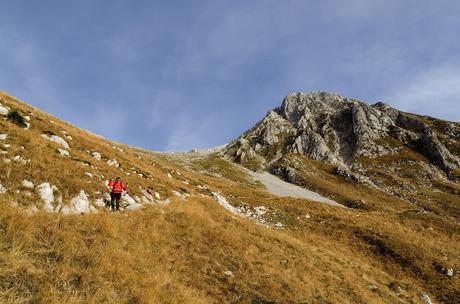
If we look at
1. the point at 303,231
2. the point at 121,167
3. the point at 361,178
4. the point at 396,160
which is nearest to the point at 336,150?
the point at 396,160

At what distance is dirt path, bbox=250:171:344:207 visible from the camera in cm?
8769

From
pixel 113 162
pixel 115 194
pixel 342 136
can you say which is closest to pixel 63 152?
pixel 115 194

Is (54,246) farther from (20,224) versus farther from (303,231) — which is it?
(303,231)

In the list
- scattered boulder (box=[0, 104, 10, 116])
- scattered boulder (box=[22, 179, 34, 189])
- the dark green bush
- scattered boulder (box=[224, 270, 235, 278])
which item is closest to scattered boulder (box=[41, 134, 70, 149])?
the dark green bush

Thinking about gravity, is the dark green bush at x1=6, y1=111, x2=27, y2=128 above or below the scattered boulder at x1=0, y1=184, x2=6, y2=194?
above

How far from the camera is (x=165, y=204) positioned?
76.2 feet

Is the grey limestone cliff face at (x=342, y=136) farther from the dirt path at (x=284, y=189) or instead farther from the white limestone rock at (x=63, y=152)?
the white limestone rock at (x=63, y=152)

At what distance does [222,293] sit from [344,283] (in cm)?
923

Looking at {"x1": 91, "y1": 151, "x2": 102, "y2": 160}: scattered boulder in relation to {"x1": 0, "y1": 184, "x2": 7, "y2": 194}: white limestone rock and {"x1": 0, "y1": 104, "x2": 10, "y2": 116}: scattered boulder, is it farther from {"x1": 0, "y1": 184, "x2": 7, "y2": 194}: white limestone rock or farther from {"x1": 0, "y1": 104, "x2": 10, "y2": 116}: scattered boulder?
{"x1": 0, "y1": 184, "x2": 7, "y2": 194}: white limestone rock

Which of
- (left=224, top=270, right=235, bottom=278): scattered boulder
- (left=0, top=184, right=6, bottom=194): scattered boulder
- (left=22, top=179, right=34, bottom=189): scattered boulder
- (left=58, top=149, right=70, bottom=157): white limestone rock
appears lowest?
(left=224, top=270, right=235, bottom=278): scattered boulder

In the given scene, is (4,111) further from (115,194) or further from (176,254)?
(176,254)

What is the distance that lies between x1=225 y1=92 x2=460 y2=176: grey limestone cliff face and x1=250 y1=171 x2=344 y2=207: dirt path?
1767 centimetres

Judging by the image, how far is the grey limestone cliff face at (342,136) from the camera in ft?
439

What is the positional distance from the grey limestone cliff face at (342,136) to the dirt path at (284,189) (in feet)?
58.0
